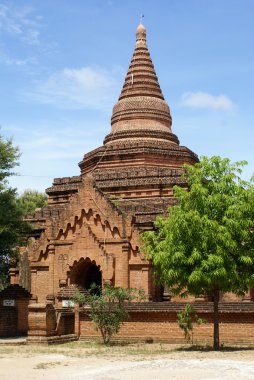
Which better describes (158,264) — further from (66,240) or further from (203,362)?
(66,240)

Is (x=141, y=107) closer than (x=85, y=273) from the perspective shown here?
No

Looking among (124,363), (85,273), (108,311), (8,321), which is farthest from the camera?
(85,273)

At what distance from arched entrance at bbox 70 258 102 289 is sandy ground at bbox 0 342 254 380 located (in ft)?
21.9

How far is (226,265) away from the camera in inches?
713

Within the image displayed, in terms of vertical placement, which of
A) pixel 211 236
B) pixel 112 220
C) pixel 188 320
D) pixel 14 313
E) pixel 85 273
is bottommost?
pixel 14 313

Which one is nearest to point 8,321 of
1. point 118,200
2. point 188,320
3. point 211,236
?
point 118,200

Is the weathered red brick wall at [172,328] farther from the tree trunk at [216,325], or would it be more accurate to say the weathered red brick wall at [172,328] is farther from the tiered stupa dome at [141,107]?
the tiered stupa dome at [141,107]

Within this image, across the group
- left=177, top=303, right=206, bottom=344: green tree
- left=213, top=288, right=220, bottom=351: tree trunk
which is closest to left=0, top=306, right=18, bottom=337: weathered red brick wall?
left=177, top=303, right=206, bottom=344: green tree

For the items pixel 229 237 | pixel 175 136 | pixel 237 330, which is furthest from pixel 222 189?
pixel 175 136

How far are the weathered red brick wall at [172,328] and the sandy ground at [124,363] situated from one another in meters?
1.39

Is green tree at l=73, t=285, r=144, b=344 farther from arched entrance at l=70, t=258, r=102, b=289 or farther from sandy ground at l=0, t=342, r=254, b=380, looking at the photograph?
arched entrance at l=70, t=258, r=102, b=289

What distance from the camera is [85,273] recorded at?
27.1m

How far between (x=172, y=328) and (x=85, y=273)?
7.00 m

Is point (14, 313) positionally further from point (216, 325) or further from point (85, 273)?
point (216, 325)
